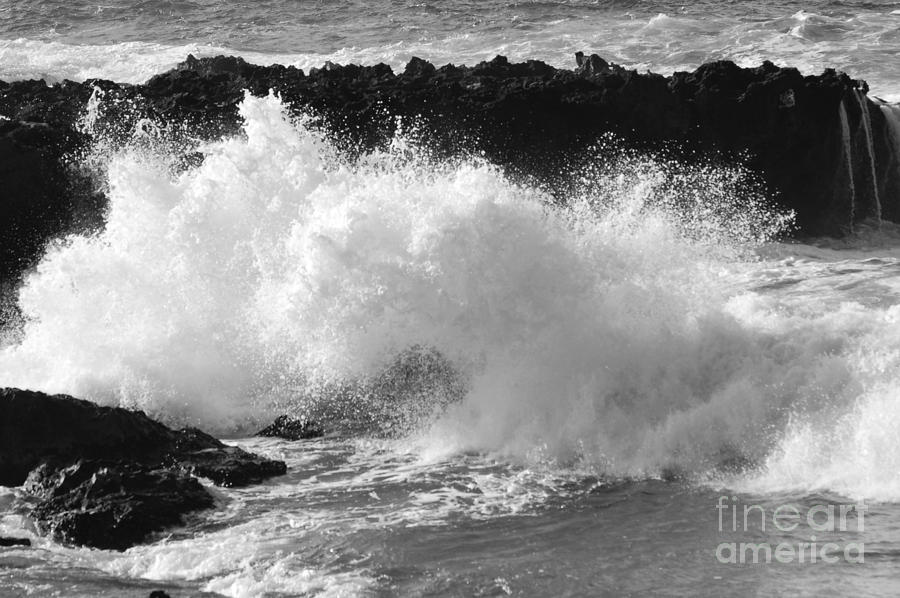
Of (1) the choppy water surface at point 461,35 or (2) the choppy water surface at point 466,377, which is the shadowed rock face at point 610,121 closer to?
(2) the choppy water surface at point 466,377

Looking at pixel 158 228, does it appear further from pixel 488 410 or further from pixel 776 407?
pixel 776 407

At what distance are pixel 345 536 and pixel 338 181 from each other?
4806 millimetres

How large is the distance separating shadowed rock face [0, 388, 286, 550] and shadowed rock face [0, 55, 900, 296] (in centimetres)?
617

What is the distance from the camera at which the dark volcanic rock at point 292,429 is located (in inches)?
420

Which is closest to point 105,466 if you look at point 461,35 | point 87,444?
point 87,444

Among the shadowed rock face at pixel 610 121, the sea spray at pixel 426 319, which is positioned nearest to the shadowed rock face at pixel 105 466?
the sea spray at pixel 426 319

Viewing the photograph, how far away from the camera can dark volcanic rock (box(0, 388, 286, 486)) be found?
A: 9.41 m

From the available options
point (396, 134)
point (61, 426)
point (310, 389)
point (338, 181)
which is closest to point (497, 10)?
point (396, 134)

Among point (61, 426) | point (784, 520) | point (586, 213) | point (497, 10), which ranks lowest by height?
point (784, 520)

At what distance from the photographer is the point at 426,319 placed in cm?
1106

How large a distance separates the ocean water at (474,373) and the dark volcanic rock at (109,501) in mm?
133

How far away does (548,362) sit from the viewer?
10680 millimetres

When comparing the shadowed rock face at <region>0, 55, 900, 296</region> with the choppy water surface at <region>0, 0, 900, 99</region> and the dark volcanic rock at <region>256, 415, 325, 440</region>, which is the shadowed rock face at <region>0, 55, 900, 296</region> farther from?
the dark volcanic rock at <region>256, 415, 325, 440</region>

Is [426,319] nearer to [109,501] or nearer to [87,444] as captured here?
[87,444]
